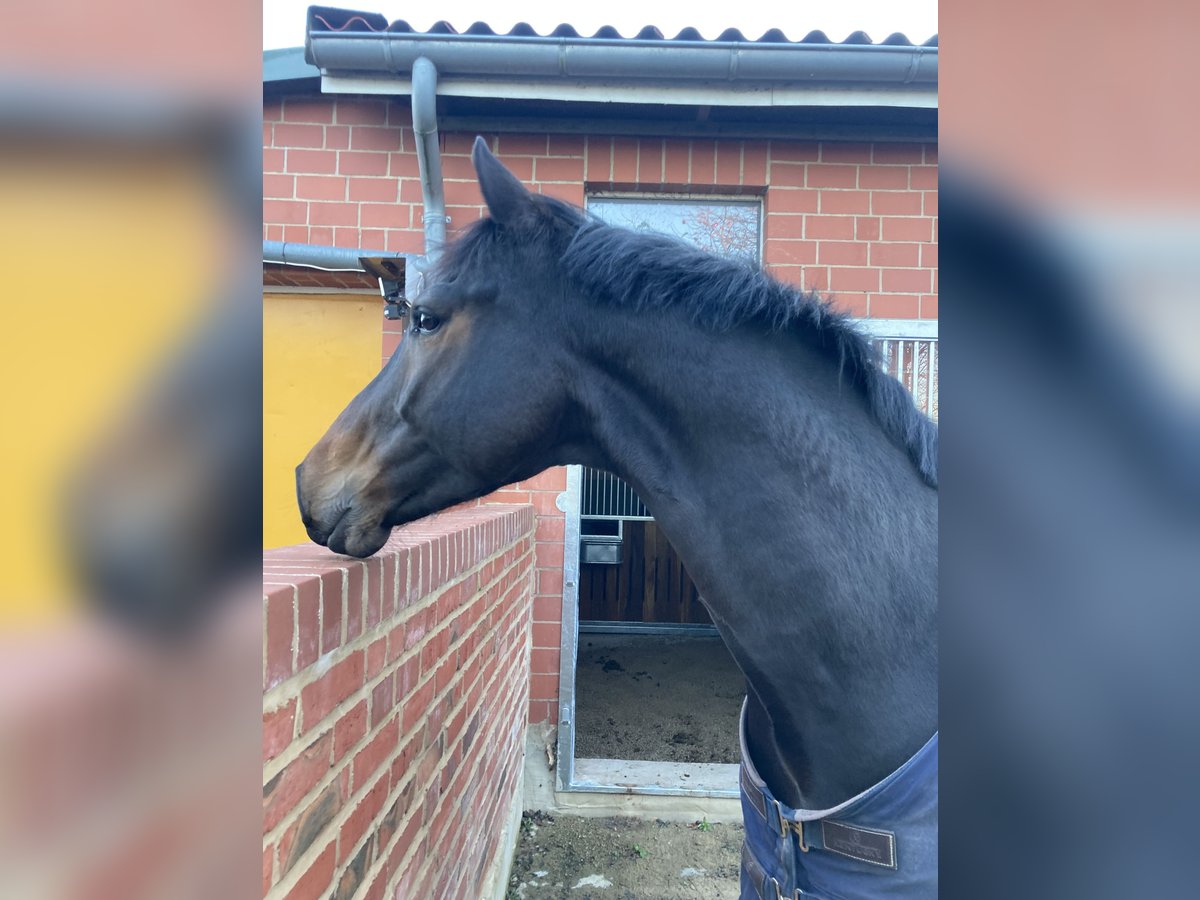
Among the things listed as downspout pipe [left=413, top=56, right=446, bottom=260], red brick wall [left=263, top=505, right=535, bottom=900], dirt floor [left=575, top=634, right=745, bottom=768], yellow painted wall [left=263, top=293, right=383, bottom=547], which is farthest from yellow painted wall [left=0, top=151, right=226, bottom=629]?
dirt floor [left=575, top=634, right=745, bottom=768]

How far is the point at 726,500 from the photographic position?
1466 millimetres

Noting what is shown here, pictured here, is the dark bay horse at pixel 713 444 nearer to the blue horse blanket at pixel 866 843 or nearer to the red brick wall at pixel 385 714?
the blue horse blanket at pixel 866 843

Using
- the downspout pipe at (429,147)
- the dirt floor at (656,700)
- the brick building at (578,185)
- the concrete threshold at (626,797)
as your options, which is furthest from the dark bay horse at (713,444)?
the dirt floor at (656,700)

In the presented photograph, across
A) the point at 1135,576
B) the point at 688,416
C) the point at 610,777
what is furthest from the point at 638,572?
the point at 1135,576

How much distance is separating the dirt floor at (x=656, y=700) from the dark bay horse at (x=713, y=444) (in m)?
3.33

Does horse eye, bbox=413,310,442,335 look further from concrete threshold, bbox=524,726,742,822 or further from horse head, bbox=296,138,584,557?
concrete threshold, bbox=524,726,742,822

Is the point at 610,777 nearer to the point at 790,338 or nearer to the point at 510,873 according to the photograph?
the point at 510,873

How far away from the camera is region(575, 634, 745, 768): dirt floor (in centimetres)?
485

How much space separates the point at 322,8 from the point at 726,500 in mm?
4145

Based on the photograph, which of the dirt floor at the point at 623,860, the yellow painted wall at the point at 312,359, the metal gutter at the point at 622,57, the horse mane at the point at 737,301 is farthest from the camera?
the yellow painted wall at the point at 312,359

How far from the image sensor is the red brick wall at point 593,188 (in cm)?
428

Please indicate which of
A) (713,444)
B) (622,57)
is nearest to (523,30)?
(622,57)

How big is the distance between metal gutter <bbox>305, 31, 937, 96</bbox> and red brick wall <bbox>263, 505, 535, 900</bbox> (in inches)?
100

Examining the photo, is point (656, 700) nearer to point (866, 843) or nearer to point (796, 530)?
point (866, 843)
